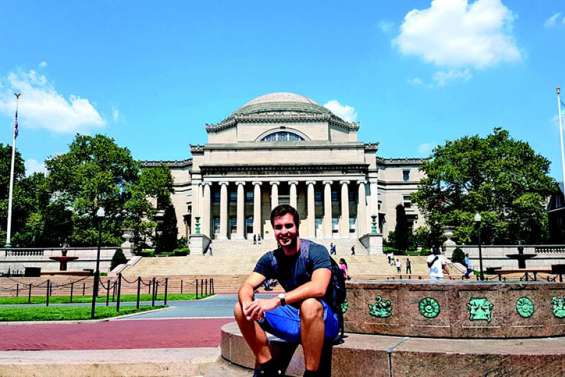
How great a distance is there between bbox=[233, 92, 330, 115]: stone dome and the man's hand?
231ft

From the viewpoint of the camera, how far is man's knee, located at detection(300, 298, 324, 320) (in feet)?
14.4

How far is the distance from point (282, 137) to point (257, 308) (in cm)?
6722

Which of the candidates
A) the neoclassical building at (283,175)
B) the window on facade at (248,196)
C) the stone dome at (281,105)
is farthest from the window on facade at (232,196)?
the stone dome at (281,105)

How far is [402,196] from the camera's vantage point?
7819cm

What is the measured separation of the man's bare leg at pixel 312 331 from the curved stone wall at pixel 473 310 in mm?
2133

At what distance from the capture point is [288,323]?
4.70 m

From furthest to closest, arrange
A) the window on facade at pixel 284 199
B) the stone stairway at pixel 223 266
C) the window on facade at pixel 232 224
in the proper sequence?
the window on facade at pixel 232 224
the window on facade at pixel 284 199
the stone stairway at pixel 223 266

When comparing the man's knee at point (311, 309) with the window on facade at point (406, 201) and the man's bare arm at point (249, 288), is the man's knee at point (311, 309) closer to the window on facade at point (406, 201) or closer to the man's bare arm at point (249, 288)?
the man's bare arm at point (249, 288)

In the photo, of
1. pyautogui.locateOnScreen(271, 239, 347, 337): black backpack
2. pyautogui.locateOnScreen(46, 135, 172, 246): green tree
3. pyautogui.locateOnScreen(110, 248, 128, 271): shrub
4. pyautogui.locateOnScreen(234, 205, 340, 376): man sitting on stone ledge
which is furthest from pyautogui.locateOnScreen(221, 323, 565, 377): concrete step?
pyautogui.locateOnScreen(46, 135, 172, 246): green tree

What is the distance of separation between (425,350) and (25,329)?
11453mm

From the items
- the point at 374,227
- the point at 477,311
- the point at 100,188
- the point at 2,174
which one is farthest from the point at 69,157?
the point at 477,311

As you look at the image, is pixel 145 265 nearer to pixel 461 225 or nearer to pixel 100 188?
pixel 100 188

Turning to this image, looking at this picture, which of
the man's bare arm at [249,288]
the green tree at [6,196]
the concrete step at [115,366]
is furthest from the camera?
the green tree at [6,196]

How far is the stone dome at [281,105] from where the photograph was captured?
7456cm
